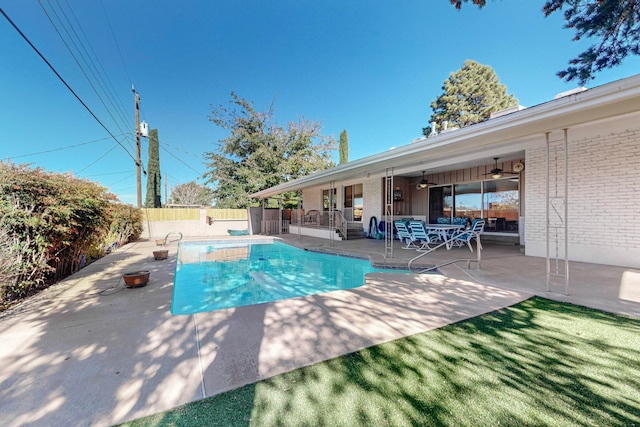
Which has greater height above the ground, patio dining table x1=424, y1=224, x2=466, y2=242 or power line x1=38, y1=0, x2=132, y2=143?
A: power line x1=38, y1=0, x2=132, y2=143

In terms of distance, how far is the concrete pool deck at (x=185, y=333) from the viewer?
1818 mm

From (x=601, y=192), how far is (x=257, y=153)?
18486 millimetres

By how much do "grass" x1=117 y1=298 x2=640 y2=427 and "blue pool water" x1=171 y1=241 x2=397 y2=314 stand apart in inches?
108

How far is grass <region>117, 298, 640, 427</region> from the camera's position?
5.21 feet

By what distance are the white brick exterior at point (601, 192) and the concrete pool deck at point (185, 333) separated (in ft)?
2.94

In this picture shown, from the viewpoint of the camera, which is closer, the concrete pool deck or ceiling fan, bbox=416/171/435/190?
the concrete pool deck

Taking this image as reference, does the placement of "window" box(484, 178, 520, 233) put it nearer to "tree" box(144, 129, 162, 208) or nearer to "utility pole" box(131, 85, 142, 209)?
"utility pole" box(131, 85, 142, 209)

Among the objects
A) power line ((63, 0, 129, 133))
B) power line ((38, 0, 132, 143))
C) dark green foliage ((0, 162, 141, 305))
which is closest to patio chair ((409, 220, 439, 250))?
dark green foliage ((0, 162, 141, 305))

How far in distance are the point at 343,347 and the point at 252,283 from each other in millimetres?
4433

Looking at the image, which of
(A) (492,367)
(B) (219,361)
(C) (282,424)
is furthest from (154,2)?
(A) (492,367)

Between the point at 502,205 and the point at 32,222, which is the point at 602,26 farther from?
the point at 32,222

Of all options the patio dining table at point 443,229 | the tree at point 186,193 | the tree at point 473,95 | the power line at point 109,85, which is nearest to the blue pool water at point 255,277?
the patio dining table at point 443,229

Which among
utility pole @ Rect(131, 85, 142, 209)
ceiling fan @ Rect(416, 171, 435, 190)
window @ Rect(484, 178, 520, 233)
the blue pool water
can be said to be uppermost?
utility pole @ Rect(131, 85, 142, 209)

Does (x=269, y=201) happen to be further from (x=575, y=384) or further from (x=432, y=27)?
(x=575, y=384)
